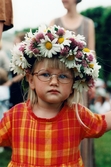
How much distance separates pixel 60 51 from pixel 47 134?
21.5 inches

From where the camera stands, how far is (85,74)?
9.55 ft

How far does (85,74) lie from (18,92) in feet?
10.6

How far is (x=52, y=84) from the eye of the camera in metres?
2.83

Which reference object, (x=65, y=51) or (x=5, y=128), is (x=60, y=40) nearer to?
(x=65, y=51)

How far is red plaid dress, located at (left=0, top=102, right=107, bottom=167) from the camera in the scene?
2912 mm

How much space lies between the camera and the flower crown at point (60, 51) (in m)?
2.83

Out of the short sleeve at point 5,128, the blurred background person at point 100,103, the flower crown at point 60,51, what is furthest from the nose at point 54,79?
the blurred background person at point 100,103

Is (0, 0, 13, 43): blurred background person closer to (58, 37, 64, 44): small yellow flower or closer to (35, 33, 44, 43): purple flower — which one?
(35, 33, 44, 43): purple flower

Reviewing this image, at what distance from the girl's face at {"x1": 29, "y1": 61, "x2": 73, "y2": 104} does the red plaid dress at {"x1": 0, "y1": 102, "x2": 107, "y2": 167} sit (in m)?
0.15

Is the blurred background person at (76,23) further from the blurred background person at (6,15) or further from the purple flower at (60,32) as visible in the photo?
the purple flower at (60,32)

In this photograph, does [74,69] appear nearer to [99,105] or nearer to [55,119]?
[55,119]

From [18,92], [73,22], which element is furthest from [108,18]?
[73,22]

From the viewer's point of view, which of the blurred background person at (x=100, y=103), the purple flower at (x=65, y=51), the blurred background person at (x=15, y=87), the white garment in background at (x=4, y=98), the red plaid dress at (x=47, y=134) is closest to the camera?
the purple flower at (x=65, y=51)

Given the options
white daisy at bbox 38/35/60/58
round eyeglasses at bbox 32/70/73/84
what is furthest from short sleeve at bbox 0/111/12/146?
white daisy at bbox 38/35/60/58
